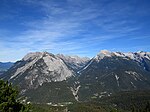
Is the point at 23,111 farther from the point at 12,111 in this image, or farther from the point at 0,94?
the point at 0,94

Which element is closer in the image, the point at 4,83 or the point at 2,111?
the point at 2,111

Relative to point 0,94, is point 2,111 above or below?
below

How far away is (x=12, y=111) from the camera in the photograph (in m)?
55.6

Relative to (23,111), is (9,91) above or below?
above

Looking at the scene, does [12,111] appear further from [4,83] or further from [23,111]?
[4,83]

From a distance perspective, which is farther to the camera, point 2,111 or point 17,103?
point 17,103

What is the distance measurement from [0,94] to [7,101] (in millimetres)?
2096

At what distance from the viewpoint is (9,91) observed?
56.1 m

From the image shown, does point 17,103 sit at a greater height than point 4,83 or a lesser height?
lesser

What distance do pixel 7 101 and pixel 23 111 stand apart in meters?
4.15

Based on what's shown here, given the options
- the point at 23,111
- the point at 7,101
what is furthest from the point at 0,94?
the point at 23,111

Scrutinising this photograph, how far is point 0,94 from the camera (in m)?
54.6

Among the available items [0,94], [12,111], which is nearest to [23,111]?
[12,111]

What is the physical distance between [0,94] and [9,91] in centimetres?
215
